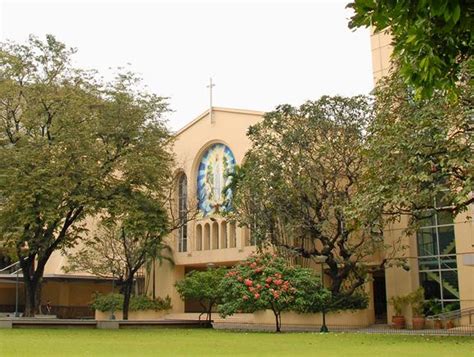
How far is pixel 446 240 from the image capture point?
27703 millimetres

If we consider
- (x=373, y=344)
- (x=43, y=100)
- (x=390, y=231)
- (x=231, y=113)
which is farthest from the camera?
(x=231, y=113)

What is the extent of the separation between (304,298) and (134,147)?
29.2 ft

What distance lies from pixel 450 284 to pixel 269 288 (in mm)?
9339

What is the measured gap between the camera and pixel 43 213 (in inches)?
846

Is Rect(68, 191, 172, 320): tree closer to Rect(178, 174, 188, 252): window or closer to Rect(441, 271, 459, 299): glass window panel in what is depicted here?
Rect(178, 174, 188, 252): window

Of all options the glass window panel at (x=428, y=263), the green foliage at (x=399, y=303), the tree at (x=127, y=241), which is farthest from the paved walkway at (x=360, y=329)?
the tree at (x=127, y=241)

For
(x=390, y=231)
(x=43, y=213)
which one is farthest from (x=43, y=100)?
(x=390, y=231)

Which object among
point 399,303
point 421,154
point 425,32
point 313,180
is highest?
point 313,180

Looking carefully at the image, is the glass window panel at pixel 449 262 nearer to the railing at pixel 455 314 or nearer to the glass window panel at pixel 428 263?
the glass window panel at pixel 428 263

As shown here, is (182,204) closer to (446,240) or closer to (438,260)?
(438,260)

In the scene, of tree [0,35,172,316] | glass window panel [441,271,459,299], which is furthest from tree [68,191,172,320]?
glass window panel [441,271,459,299]

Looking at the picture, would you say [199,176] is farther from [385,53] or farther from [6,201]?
[6,201]

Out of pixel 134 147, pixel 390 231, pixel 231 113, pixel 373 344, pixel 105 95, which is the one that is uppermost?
pixel 231 113

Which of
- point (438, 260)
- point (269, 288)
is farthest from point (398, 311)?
point (269, 288)
